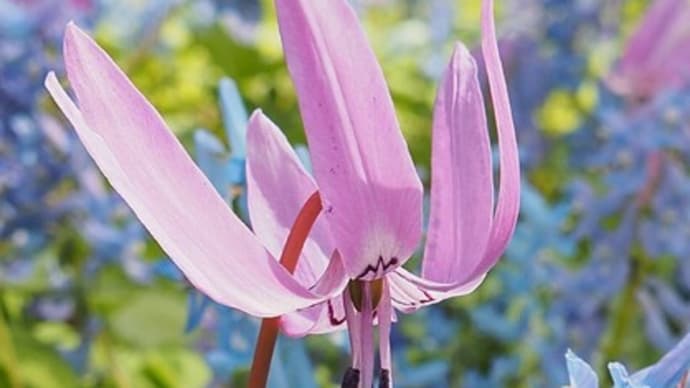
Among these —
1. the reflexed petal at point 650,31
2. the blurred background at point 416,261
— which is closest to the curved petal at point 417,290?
the blurred background at point 416,261

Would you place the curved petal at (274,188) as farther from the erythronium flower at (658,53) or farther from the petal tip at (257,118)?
the erythronium flower at (658,53)

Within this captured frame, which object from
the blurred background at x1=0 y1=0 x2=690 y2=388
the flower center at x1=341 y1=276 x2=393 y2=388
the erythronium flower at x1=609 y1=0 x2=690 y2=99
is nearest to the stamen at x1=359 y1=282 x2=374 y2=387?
the flower center at x1=341 y1=276 x2=393 y2=388

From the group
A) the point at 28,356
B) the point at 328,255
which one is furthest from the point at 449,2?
the point at 328,255

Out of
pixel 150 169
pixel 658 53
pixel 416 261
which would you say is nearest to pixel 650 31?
pixel 658 53

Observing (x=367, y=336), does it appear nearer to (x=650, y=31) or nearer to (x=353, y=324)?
(x=353, y=324)

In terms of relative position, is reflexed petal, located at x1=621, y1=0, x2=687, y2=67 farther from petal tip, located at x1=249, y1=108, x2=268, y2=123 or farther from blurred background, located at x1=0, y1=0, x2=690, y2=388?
petal tip, located at x1=249, y1=108, x2=268, y2=123

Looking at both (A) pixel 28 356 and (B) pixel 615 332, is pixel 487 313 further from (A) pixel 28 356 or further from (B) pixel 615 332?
(A) pixel 28 356
